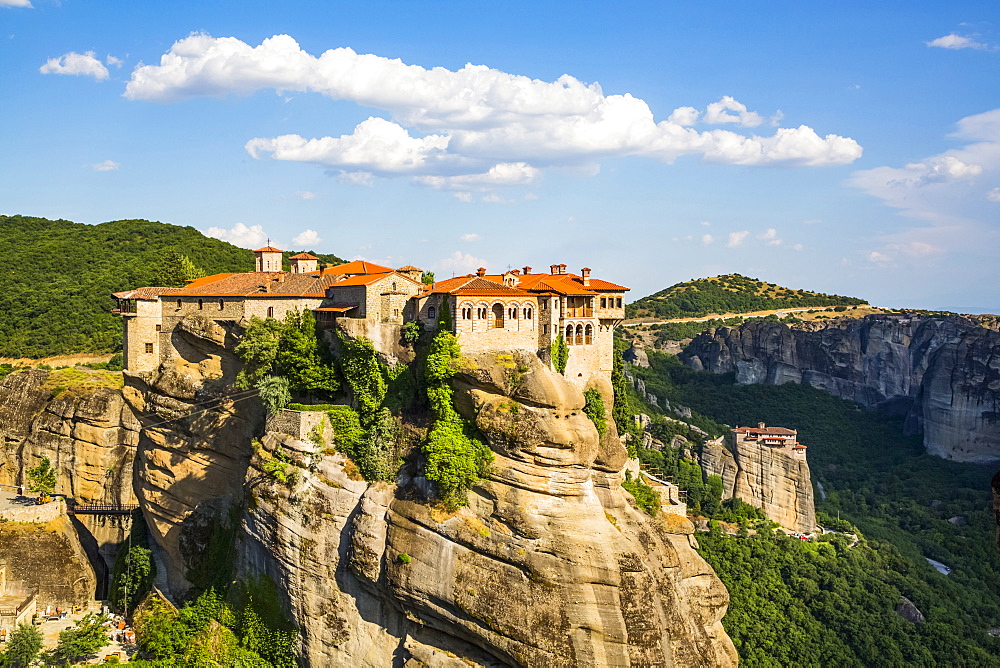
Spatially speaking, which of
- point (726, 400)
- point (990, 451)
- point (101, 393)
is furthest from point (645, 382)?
point (101, 393)

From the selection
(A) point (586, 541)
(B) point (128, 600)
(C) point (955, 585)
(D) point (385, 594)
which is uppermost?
(A) point (586, 541)

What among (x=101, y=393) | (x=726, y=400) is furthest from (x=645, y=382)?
(x=101, y=393)

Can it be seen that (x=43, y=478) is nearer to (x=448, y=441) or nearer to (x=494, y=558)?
(x=448, y=441)

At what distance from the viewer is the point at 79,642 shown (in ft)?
131

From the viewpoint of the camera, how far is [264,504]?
3859 centimetres

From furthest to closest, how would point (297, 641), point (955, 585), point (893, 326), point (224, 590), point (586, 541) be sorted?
1. point (893, 326)
2. point (955, 585)
3. point (224, 590)
4. point (297, 641)
5. point (586, 541)

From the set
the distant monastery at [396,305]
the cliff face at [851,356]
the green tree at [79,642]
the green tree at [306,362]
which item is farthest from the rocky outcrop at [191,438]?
the cliff face at [851,356]

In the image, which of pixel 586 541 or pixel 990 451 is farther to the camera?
pixel 990 451

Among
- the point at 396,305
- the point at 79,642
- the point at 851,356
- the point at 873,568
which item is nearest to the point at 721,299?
the point at 851,356

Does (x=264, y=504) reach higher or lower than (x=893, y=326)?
lower

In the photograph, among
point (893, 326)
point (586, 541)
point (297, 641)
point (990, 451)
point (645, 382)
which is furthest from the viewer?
point (893, 326)

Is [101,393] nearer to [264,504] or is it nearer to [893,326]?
[264,504]

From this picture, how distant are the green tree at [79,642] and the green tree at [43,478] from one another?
10115 millimetres

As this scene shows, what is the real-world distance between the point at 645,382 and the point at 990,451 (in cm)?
3567
